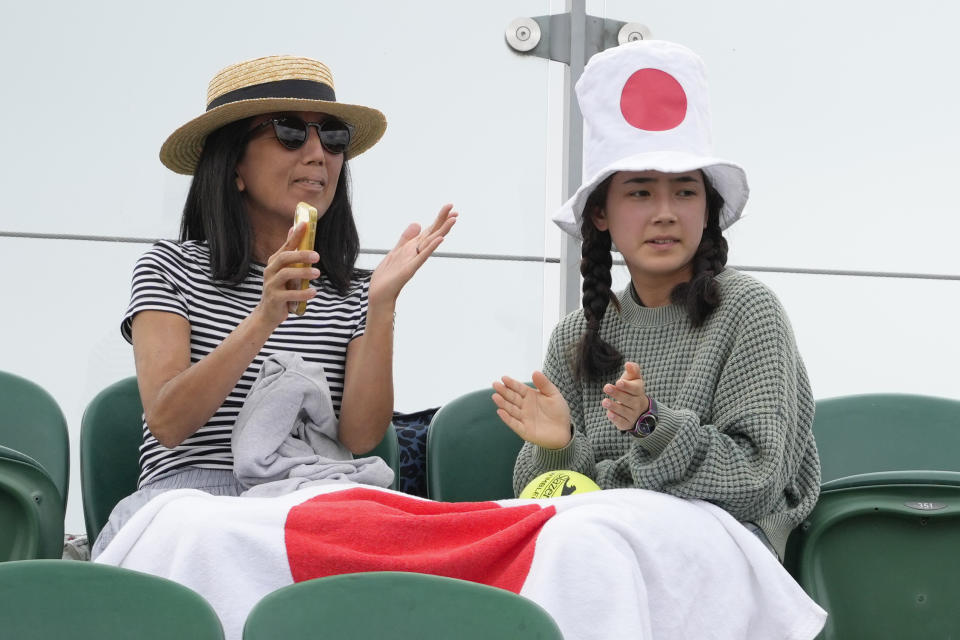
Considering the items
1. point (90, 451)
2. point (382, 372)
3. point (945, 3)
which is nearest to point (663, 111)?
point (382, 372)

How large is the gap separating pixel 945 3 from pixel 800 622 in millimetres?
3051

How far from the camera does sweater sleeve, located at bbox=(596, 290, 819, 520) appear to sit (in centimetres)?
207

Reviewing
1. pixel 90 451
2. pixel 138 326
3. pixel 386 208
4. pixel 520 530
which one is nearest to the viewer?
pixel 520 530

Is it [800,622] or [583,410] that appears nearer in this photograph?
[800,622]

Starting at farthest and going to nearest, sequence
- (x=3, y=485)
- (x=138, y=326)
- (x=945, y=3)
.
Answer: (x=945, y=3), (x=138, y=326), (x=3, y=485)

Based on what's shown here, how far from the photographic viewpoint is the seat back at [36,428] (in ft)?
8.48

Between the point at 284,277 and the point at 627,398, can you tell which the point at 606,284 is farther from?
the point at 284,277

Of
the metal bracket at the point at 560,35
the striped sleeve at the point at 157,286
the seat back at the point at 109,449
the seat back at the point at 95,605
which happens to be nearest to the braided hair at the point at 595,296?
the striped sleeve at the point at 157,286

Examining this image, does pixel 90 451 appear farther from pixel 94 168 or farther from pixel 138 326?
pixel 94 168

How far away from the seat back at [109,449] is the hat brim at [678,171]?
107cm

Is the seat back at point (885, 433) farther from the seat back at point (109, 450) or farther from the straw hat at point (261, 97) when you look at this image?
the seat back at point (109, 450)

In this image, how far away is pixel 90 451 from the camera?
2549 mm

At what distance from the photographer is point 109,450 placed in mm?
2592

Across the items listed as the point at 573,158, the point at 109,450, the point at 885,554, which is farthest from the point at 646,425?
the point at 573,158
